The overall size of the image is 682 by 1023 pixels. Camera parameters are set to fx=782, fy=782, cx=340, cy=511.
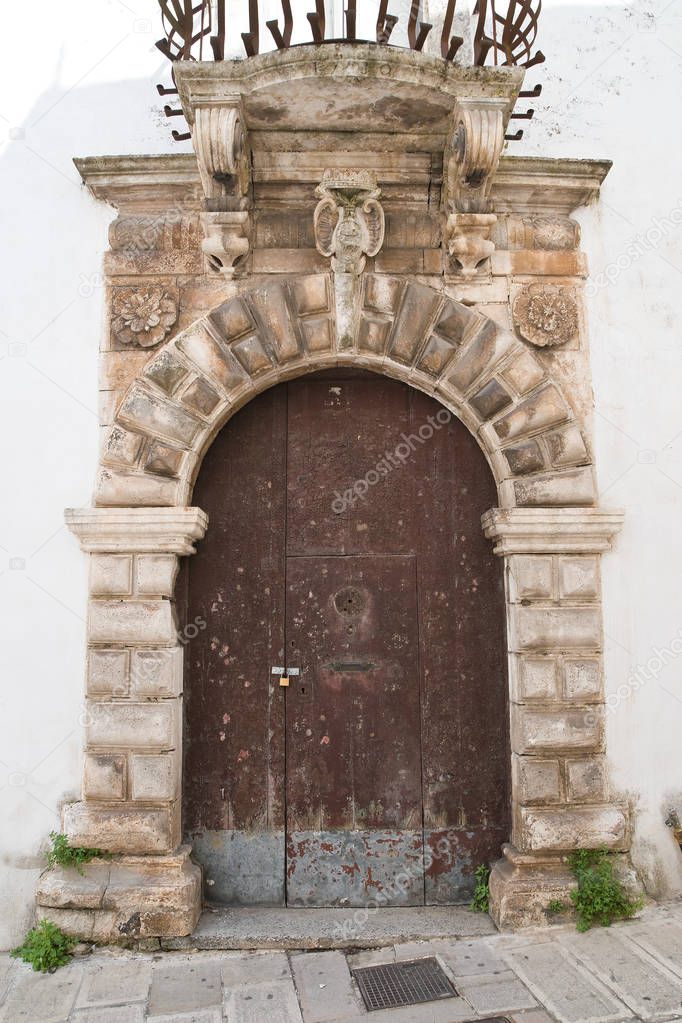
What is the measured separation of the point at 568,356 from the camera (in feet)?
13.8

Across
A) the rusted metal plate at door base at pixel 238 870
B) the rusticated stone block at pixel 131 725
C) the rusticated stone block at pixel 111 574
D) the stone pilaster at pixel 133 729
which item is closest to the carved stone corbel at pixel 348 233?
the stone pilaster at pixel 133 729

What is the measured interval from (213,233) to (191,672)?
2.30m

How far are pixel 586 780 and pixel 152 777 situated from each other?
216cm

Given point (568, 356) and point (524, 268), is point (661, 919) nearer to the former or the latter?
point (568, 356)

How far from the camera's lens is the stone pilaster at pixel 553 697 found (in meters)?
3.86

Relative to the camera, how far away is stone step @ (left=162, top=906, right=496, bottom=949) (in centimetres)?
370

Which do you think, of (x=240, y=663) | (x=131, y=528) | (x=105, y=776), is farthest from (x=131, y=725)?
(x=131, y=528)

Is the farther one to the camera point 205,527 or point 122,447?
point 205,527

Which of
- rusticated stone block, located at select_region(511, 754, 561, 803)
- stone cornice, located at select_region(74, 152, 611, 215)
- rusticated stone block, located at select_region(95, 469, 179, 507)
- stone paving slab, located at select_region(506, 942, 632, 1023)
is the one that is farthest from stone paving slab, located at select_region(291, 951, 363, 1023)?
stone cornice, located at select_region(74, 152, 611, 215)

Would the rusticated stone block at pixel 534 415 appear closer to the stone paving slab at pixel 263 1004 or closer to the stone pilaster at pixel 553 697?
the stone pilaster at pixel 553 697

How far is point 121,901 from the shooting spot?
3.69 metres

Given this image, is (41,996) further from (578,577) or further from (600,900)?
(578,577)

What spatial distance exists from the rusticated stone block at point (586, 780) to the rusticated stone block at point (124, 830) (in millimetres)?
1994

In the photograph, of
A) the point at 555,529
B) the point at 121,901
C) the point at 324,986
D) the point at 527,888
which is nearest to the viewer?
the point at 324,986
